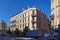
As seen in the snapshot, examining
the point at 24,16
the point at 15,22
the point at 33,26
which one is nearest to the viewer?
the point at 33,26

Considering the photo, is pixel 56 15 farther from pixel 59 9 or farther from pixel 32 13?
pixel 32 13

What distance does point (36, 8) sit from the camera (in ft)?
242

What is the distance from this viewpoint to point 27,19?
76000 millimetres

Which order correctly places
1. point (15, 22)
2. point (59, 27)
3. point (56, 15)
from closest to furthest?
point (59, 27), point (56, 15), point (15, 22)

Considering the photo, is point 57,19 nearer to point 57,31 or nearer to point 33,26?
point 57,31

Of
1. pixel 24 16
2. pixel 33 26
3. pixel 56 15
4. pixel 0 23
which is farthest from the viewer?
pixel 0 23

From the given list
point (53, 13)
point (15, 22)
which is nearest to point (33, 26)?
point (15, 22)

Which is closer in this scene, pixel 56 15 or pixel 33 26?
pixel 56 15

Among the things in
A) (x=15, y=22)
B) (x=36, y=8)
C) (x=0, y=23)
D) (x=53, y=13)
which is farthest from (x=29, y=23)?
(x=0, y=23)

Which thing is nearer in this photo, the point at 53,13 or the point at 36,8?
the point at 53,13

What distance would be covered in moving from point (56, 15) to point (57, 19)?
2.71ft

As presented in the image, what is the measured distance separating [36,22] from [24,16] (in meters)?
9.07

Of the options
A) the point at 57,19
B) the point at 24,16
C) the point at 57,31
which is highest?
the point at 24,16

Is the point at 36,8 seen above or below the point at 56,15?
above
